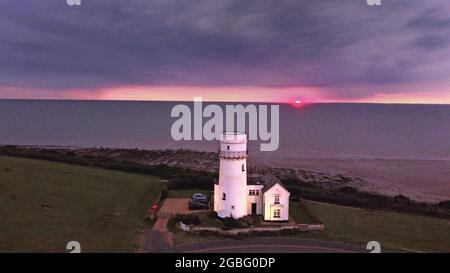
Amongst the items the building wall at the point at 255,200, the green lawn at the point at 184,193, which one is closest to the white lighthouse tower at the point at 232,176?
the building wall at the point at 255,200

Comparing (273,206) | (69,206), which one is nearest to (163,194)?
(69,206)

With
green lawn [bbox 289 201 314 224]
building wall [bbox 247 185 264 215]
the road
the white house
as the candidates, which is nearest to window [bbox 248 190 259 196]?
building wall [bbox 247 185 264 215]

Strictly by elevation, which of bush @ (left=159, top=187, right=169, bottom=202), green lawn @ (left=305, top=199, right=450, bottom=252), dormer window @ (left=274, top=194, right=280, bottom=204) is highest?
dormer window @ (left=274, top=194, right=280, bottom=204)

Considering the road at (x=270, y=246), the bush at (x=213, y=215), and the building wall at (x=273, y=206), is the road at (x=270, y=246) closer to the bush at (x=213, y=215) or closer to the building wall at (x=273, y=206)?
the building wall at (x=273, y=206)

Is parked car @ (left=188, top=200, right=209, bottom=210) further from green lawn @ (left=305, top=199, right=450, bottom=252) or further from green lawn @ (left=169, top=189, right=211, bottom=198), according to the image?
green lawn @ (left=305, top=199, right=450, bottom=252)

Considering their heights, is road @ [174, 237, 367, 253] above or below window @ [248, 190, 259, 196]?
below
